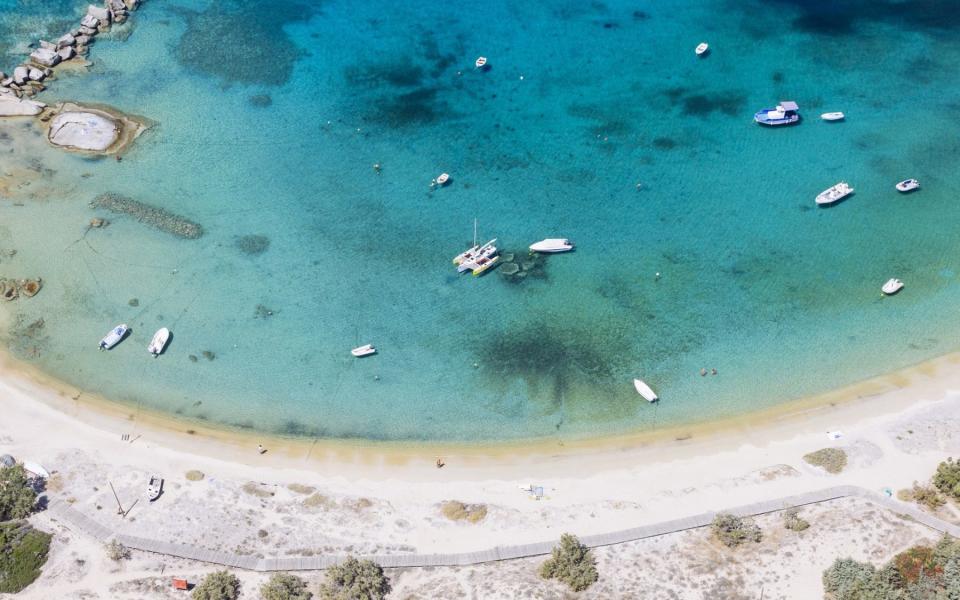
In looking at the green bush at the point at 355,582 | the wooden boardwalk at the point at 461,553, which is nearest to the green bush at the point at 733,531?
the wooden boardwalk at the point at 461,553

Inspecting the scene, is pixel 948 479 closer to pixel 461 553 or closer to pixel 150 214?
pixel 461 553

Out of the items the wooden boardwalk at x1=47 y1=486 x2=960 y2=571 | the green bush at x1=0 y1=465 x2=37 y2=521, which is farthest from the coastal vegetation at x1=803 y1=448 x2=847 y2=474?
the green bush at x1=0 y1=465 x2=37 y2=521

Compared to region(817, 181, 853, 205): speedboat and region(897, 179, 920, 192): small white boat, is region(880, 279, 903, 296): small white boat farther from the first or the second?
region(897, 179, 920, 192): small white boat

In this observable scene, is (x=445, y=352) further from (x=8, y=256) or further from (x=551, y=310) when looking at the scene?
(x=8, y=256)

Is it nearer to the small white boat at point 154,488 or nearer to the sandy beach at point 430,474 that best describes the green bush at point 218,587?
the sandy beach at point 430,474

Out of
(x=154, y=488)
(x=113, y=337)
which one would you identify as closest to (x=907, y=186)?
(x=154, y=488)

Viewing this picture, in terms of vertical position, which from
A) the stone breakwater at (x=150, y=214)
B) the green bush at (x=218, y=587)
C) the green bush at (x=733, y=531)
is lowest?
the green bush at (x=733, y=531)

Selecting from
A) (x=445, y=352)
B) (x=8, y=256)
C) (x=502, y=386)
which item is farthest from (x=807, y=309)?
(x=8, y=256)
